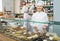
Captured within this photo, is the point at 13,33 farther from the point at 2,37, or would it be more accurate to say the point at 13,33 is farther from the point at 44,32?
the point at 44,32

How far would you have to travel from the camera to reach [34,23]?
6.45ft

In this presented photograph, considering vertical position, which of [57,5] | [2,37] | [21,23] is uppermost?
[57,5]

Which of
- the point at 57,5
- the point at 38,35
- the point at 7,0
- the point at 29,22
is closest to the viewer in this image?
the point at 38,35

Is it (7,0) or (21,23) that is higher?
(7,0)

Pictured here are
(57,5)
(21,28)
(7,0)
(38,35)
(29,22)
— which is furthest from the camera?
(7,0)

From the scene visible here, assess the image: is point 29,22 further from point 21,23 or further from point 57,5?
point 57,5

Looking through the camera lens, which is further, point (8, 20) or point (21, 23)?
point (8, 20)

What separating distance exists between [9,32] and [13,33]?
0.10m

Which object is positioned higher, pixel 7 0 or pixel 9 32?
pixel 7 0

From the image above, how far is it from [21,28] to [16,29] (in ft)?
0.26

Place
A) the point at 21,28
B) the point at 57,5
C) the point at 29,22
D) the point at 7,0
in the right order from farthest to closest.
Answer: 1. the point at 7,0
2. the point at 57,5
3. the point at 21,28
4. the point at 29,22

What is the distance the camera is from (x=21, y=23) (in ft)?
7.00

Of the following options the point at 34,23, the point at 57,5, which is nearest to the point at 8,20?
the point at 34,23

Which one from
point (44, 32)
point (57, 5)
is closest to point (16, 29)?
point (44, 32)
